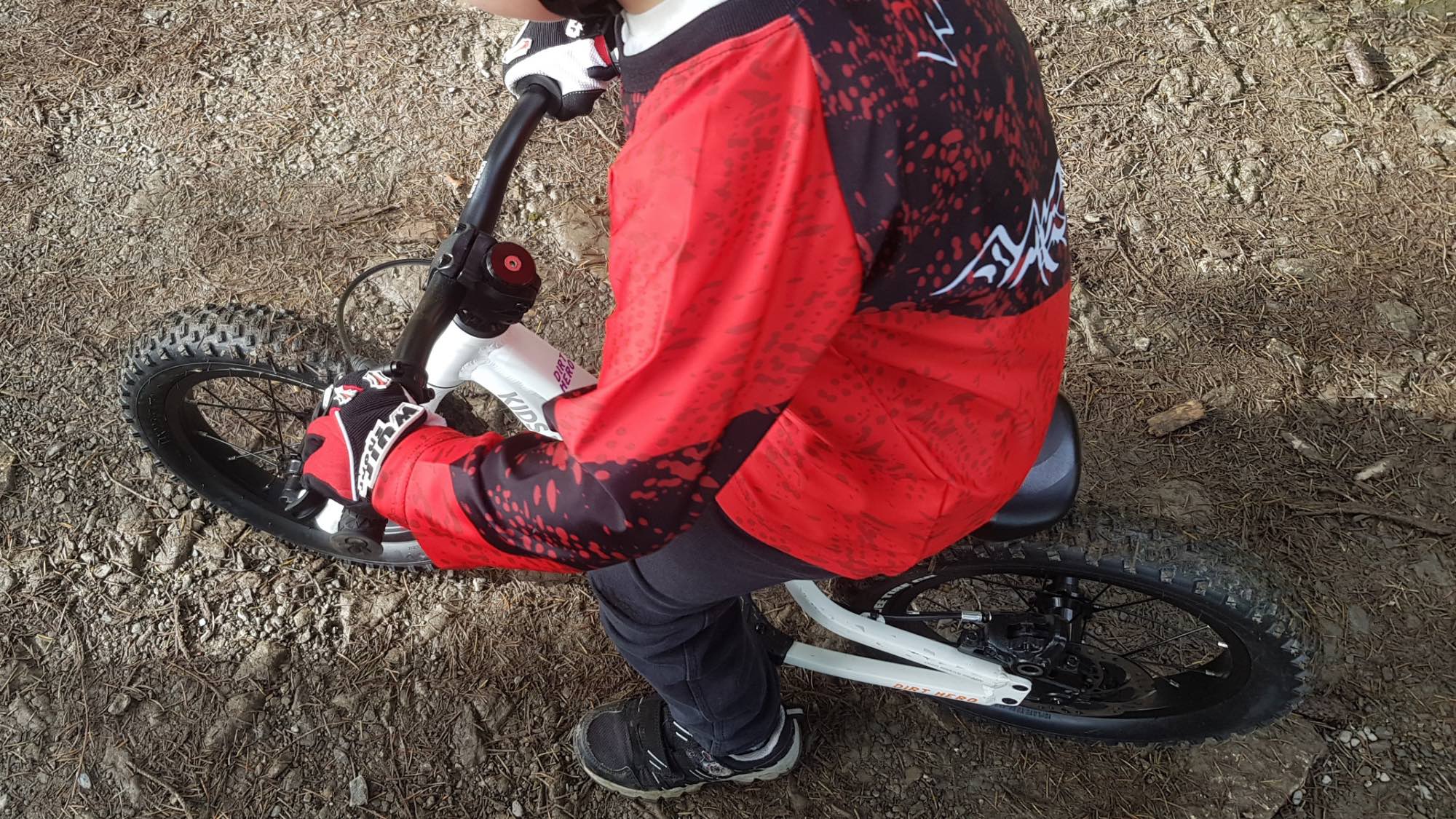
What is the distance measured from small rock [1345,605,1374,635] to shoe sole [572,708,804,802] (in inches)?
61.6

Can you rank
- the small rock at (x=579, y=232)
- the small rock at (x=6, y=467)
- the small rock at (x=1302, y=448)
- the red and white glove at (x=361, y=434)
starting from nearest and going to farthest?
the red and white glove at (x=361, y=434)
the small rock at (x=6, y=467)
the small rock at (x=1302, y=448)
the small rock at (x=579, y=232)

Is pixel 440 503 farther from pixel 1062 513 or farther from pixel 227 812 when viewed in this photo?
pixel 227 812

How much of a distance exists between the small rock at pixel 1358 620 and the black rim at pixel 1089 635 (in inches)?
16.4

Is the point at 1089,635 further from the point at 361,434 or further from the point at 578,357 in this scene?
the point at 361,434

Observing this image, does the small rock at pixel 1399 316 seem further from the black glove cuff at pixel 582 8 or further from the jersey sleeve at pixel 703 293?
the black glove cuff at pixel 582 8

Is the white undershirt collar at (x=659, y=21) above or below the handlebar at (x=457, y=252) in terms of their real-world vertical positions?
above

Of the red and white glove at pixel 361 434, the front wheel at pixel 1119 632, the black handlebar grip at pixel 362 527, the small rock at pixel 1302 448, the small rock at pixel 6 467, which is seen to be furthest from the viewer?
the small rock at pixel 1302 448

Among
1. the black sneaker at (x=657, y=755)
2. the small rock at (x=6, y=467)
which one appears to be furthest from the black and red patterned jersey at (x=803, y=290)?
the small rock at (x=6, y=467)

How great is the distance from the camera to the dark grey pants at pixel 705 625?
5.42 ft

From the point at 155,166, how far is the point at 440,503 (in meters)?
2.73

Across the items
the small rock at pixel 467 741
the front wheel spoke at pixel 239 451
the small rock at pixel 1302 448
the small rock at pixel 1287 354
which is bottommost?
the small rock at pixel 1302 448

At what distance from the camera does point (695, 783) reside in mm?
2420

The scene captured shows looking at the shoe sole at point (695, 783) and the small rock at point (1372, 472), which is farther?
the small rock at point (1372, 472)

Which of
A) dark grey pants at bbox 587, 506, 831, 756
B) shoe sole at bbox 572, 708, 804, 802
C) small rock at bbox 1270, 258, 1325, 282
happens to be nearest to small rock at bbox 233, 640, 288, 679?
shoe sole at bbox 572, 708, 804, 802
